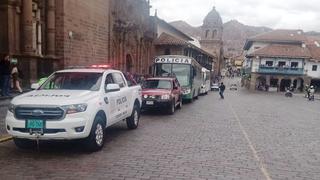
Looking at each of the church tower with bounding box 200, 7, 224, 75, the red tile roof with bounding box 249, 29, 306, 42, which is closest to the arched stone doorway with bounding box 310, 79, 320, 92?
the red tile roof with bounding box 249, 29, 306, 42

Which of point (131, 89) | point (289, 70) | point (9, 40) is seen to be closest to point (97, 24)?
point (9, 40)

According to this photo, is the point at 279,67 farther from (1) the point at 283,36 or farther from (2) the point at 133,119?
(2) the point at 133,119

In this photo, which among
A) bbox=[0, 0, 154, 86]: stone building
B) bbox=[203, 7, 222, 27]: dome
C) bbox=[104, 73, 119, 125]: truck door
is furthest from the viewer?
bbox=[203, 7, 222, 27]: dome

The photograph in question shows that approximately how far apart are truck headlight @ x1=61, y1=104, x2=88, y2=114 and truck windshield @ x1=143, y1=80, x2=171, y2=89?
10.0 metres

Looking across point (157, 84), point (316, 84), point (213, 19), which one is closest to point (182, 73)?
point (157, 84)

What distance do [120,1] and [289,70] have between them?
128ft

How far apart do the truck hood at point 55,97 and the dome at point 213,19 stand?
90.2 m

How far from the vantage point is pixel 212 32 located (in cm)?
9800

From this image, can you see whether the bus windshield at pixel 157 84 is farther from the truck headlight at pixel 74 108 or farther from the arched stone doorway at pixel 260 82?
the arched stone doorway at pixel 260 82

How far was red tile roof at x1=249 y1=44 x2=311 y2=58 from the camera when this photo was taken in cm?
6199

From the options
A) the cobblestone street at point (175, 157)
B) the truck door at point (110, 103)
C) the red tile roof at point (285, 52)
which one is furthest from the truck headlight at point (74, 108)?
the red tile roof at point (285, 52)

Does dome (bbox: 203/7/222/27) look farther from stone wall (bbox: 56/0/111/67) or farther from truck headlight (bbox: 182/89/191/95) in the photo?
truck headlight (bbox: 182/89/191/95)

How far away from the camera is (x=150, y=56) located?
4391 centimetres

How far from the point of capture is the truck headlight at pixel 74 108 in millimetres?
7719
